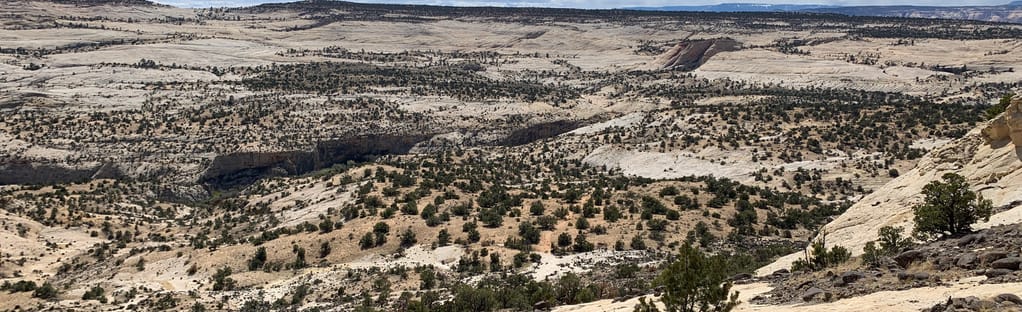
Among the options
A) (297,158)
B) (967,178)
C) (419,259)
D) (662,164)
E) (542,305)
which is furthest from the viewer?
(297,158)

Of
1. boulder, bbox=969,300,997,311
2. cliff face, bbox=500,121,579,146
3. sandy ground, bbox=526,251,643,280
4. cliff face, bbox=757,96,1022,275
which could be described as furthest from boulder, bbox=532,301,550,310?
cliff face, bbox=500,121,579,146

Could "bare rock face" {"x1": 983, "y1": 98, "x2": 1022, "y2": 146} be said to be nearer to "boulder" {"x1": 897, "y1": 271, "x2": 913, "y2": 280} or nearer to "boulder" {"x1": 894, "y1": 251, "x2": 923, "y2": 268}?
"boulder" {"x1": 894, "y1": 251, "x2": 923, "y2": 268}

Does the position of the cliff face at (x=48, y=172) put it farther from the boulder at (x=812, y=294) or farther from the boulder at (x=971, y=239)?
the boulder at (x=971, y=239)

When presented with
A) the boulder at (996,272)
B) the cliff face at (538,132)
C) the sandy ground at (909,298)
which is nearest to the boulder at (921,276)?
the sandy ground at (909,298)

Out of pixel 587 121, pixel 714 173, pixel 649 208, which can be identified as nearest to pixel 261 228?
pixel 649 208

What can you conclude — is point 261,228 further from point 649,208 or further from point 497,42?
point 497,42

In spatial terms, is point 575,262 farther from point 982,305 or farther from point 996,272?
point 982,305

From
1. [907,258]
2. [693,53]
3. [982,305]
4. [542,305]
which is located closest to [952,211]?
[907,258]
